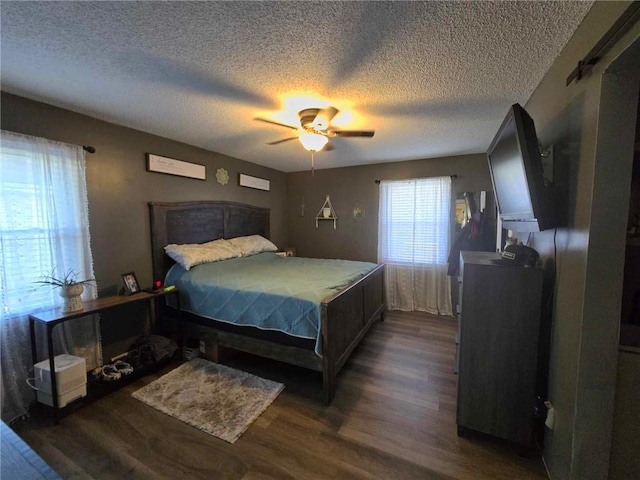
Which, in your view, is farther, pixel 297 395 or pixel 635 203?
pixel 297 395

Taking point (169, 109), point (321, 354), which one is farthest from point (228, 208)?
point (321, 354)

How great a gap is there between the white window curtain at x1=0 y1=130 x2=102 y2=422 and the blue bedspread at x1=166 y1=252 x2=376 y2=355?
0.86 metres

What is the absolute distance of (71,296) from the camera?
2.04 m

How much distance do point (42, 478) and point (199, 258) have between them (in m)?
2.30

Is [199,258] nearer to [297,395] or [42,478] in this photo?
[297,395]

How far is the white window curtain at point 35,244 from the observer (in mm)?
1898

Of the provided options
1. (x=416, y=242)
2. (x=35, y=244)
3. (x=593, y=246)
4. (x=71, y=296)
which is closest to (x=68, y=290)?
(x=71, y=296)

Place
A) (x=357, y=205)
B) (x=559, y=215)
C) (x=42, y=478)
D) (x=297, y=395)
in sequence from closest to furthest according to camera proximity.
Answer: (x=42, y=478), (x=559, y=215), (x=297, y=395), (x=357, y=205)

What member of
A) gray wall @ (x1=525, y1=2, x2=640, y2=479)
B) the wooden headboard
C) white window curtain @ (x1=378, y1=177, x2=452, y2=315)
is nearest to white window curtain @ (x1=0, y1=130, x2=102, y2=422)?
the wooden headboard

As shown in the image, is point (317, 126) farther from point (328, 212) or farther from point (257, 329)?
point (328, 212)

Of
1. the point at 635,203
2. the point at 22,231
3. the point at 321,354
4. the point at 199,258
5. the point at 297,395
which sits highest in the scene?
the point at 635,203

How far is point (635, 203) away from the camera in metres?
1.24

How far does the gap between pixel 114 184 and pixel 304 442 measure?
2.86 metres

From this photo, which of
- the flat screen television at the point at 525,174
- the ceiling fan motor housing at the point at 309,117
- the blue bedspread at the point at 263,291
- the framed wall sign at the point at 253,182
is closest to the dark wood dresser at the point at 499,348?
the flat screen television at the point at 525,174
